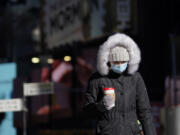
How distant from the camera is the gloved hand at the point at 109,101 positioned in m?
4.57

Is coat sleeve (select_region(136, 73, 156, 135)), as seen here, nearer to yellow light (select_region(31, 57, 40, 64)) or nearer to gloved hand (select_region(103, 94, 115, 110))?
gloved hand (select_region(103, 94, 115, 110))

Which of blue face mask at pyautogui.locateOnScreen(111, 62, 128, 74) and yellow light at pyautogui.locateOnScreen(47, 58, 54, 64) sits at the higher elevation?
yellow light at pyautogui.locateOnScreen(47, 58, 54, 64)

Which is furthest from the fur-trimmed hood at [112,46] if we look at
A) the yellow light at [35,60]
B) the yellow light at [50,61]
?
the yellow light at [50,61]

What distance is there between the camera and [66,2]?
52.0ft

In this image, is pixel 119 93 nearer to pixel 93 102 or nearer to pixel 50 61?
pixel 93 102

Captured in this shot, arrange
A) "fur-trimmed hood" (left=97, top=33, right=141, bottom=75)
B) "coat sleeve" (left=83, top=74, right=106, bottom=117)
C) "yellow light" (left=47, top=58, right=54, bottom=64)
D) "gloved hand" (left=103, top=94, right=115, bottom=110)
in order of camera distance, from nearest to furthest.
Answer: "gloved hand" (left=103, top=94, right=115, bottom=110) → "coat sleeve" (left=83, top=74, right=106, bottom=117) → "fur-trimmed hood" (left=97, top=33, right=141, bottom=75) → "yellow light" (left=47, top=58, right=54, bottom=64)

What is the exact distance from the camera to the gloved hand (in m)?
4.57

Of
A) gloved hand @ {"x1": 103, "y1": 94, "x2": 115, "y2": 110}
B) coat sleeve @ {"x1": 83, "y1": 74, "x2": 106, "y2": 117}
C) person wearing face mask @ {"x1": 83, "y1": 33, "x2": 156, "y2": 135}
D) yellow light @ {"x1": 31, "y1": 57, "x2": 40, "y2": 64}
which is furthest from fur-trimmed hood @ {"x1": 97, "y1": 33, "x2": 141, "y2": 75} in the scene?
yellow light @ {"x1": 31, "y1": 57, "x2": 40, "y2": 64}

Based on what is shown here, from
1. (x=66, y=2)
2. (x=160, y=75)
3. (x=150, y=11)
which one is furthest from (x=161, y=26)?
(x=66, y=2)

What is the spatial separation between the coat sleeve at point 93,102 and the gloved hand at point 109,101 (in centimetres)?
7

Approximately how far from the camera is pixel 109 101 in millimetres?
4590

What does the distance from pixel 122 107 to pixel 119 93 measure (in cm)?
15

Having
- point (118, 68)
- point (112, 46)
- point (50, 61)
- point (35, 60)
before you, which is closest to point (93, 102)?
point (118, 68)

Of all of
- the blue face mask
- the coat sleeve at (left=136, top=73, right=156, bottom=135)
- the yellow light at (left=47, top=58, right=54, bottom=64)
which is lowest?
the coat sleeve at (left=136, top=73, right=156, bottom=135)
